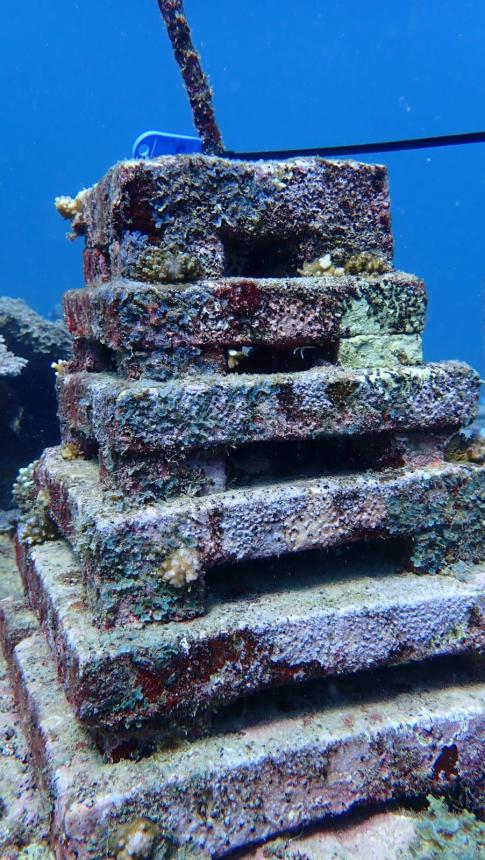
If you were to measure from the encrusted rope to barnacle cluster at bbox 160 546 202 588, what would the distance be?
2574 millimetres


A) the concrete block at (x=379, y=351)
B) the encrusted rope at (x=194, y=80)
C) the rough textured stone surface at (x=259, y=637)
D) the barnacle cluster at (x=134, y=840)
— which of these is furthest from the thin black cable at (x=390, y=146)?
the barnacle cluster at (x=134, y=840)

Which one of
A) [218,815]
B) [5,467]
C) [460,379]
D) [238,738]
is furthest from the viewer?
[5,467]

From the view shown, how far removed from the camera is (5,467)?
707 cm

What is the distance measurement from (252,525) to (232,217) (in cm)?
129

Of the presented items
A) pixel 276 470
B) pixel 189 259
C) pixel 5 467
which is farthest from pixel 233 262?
pixel 5 467

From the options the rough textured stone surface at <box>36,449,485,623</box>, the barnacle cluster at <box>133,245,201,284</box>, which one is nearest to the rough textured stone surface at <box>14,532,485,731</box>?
the rough textured stone surface at <box>36,449,485,623</box>

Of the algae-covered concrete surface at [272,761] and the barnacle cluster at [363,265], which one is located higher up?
the barnacle cluster at [363,265]

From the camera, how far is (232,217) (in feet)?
8.15

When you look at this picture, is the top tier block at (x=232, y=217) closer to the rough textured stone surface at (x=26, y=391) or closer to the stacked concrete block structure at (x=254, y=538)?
the stacked concrete block structure at (x=254, y=538)

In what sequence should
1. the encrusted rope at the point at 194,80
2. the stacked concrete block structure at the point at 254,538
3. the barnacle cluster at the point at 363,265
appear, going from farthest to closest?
the encrusted rope at the point at 194,80 < the barnacle cluster at the point at 363,265 < the stacked concrete block structure at the point at 254,538

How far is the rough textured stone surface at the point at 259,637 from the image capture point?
2.01 metres

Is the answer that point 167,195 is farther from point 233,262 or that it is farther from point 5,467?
point 5,467

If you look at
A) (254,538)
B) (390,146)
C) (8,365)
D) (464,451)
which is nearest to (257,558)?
(254,538)

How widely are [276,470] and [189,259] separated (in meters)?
0.98
